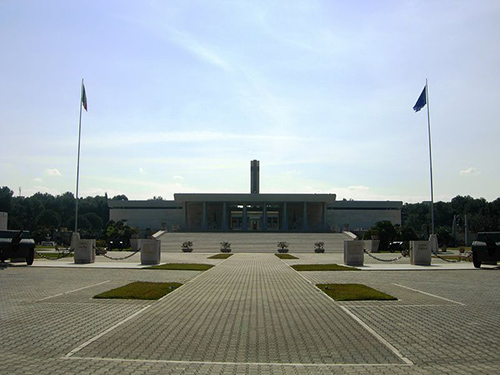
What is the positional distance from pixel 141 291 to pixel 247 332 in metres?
6.34

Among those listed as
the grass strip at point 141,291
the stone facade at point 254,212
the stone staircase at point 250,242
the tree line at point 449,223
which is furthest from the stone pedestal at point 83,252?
the stone facade at point 254,212

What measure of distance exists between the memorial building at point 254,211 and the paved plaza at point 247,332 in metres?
67.7

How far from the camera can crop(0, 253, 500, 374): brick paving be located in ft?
21.1

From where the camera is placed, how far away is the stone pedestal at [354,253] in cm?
2739

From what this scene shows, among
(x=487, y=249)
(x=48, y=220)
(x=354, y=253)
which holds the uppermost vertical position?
(x=48, y=220)

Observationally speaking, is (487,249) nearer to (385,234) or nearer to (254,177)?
(385,234)

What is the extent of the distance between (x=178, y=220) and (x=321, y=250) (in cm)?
4960

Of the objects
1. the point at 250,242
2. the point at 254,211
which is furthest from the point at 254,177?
the point at 250,242

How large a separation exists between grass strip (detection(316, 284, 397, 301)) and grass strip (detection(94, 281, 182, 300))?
181 inches

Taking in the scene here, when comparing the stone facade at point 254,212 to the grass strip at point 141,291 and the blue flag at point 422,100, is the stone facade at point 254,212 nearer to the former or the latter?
the blue flag at point 422,100

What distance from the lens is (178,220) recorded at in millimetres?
91375

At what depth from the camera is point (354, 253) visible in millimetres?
27438

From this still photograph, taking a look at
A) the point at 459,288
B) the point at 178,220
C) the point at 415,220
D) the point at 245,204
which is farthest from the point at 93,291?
the point at 415,220

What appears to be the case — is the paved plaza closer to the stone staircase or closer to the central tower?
the stone staircase
